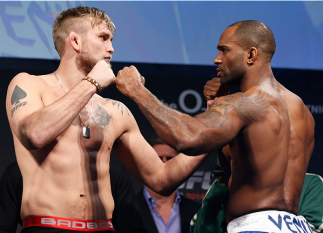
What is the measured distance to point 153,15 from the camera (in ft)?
11.4

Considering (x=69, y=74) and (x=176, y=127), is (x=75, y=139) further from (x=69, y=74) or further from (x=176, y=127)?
(x=176, y=127)

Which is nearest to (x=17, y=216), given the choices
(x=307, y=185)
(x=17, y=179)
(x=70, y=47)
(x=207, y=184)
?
(x=17, y=179)

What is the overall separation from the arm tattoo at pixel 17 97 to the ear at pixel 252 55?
1.13 metres

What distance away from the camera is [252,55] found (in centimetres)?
191

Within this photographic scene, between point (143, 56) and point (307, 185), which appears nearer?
point (307, 185)

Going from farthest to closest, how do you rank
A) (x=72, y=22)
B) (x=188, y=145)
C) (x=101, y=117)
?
1. (x=72, y=22)
2. (x=101, y=117)
3. (x=188, y=145)

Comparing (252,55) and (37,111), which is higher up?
(252,55)

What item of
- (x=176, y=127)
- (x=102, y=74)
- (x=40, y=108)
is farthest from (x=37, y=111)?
(x=176, y=127)

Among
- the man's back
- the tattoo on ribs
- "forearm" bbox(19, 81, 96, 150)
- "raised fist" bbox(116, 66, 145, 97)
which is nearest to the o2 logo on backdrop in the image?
the tattoo on ribs

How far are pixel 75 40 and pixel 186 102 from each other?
1509 mm

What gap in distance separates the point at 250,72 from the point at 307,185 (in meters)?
1.18

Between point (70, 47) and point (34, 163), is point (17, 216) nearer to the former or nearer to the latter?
point (34, 163)

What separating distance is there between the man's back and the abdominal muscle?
70 cm

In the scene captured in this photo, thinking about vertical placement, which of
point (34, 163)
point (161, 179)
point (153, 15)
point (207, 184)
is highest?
point (153, 15)
